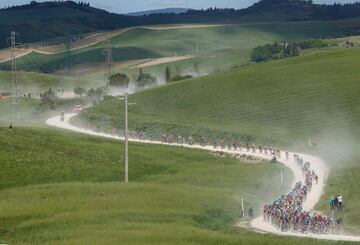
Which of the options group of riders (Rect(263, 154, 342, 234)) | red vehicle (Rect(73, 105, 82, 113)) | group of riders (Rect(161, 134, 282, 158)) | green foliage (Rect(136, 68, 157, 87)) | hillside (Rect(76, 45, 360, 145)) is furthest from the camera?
green foliage (Rect(136, 68, 157, 87))

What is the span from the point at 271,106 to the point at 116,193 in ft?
244

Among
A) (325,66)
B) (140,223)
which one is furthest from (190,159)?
(325,66)

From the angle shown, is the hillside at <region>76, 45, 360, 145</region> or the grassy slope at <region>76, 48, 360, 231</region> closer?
the grassy slope at <region>76, 48, 360, 231</region>

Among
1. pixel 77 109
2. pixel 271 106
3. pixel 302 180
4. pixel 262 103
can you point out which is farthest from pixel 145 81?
pixel 302 180

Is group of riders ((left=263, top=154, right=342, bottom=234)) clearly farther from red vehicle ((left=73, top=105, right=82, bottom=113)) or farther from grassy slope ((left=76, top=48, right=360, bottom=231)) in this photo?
red vehicle ((left=73, top=105, right=82, bottom=113))

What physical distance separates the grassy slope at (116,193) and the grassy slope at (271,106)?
1410 centimetres

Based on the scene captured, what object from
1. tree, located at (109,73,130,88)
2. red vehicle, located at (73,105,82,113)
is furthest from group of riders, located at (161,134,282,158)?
tree, located at (109,73,130,88)

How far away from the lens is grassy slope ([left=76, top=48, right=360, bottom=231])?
332ft

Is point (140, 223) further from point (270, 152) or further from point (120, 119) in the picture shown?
point (120, 119)

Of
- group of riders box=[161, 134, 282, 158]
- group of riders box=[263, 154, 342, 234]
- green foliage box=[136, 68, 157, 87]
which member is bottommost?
group of riders box=[161, 134, 282, 158]

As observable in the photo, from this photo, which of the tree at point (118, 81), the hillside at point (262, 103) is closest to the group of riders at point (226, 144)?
the hillside at point (262, 103)

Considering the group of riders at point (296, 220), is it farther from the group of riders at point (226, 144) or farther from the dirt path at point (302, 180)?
the group of riders at point (226, 144)

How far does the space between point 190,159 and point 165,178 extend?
16.0m

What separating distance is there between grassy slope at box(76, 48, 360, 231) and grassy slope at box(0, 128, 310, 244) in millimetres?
14099
